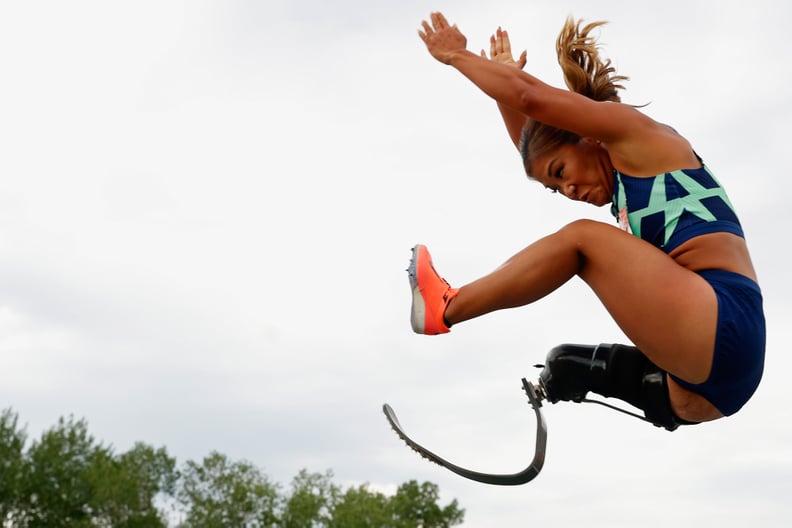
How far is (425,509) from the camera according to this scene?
55.1 metres

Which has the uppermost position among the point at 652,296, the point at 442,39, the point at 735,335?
the point at 442,39

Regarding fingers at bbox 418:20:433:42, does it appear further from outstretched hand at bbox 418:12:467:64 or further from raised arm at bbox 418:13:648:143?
raised arm at bbox 418:13:648:143

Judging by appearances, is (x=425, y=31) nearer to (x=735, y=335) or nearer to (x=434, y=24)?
(x=434, y=24)

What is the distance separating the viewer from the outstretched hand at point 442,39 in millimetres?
4430

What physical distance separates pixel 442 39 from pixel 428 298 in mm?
1266

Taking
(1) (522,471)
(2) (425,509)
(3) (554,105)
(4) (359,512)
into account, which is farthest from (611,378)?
(2) (425,509)

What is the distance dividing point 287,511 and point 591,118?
151ft

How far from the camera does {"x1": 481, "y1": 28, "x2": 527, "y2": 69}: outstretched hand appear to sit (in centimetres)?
520

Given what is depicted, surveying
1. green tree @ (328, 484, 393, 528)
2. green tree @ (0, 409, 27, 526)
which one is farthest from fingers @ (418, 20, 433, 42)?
green tree @ (328, 484, 393, 528)

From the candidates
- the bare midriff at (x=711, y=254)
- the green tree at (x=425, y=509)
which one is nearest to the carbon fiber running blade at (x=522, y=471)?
the bare midriff at (x=711, y=254)

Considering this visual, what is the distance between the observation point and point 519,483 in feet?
15.5

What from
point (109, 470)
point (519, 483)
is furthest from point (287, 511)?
point (519, 483)

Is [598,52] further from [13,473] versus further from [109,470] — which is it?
[109,470]

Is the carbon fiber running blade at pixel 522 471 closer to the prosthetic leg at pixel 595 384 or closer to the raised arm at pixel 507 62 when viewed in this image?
the prosthetic leg at pixel 595 384
